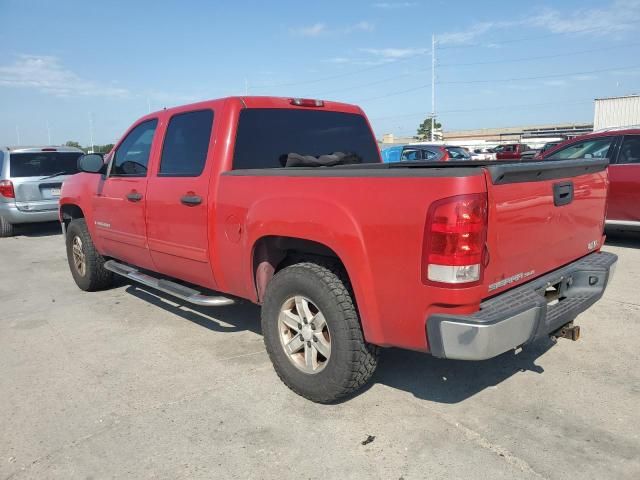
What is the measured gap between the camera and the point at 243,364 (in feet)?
13.1

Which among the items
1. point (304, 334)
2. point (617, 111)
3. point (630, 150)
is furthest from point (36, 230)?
point (617, 111)

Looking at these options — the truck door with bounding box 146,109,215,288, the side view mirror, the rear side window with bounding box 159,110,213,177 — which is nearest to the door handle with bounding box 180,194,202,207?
the truck door with bounding box 146,109,215,288

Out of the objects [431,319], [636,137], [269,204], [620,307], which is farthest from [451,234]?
[636,137]

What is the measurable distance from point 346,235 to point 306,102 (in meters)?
1.97

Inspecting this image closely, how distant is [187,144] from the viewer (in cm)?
428

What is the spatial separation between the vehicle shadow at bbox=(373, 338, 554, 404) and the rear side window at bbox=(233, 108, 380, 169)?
5.91 feet

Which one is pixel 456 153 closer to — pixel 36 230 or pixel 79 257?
pixel 36 230

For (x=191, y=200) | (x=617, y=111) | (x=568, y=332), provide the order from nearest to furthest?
(x=568, y=332) < (x=191, y=200) < (x=617, y=111)

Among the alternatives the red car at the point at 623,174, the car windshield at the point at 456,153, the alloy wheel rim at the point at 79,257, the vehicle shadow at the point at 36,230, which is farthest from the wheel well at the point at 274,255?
the car windshield at the point at 456,153

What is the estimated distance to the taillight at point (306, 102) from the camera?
4.43 m

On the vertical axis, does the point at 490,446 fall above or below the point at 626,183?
below

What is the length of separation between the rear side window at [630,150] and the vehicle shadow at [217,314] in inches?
232

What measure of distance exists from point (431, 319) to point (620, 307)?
336cm

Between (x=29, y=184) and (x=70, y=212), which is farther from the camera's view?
(x=29, y=184)
